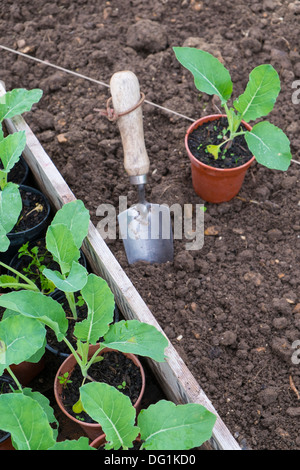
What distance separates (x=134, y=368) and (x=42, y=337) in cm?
42

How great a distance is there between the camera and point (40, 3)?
2.80 metres

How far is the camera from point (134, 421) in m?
1.20

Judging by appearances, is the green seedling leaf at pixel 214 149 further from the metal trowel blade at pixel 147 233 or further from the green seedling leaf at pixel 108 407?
the green seedling leaf at pixel 108 407

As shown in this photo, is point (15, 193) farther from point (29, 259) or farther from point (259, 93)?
point (259, 93)

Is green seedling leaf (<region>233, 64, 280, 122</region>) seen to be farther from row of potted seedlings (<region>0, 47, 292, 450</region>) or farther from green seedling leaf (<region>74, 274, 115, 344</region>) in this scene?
green seedling leaf (<region>74, 274, 115, 344</region>)

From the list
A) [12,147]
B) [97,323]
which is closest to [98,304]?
[97,323]

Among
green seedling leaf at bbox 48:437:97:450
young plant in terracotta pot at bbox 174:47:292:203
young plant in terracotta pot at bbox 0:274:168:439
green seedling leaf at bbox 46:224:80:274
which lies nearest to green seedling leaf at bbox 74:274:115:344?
young plant in terracotta pot at bbox 0:274:168:439

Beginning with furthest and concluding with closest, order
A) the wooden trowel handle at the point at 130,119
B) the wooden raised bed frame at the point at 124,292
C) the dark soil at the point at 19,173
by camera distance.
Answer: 1. the dark soil at the point at 19,173
2. the wooden trowel handle at the point at 130,119
3. the wooden raised bed frame at the point at 124,292

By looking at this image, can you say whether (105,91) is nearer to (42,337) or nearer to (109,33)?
(109,33)

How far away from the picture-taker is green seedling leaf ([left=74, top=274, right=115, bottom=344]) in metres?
1.38

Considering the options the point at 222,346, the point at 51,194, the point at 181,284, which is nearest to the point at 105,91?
the point at 51,194

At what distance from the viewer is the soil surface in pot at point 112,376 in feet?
5.15

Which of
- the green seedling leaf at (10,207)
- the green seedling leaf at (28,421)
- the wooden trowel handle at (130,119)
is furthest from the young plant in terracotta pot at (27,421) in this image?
the wooden trowel handle at (130,119)

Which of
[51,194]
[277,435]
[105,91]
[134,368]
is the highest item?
[105,91]
